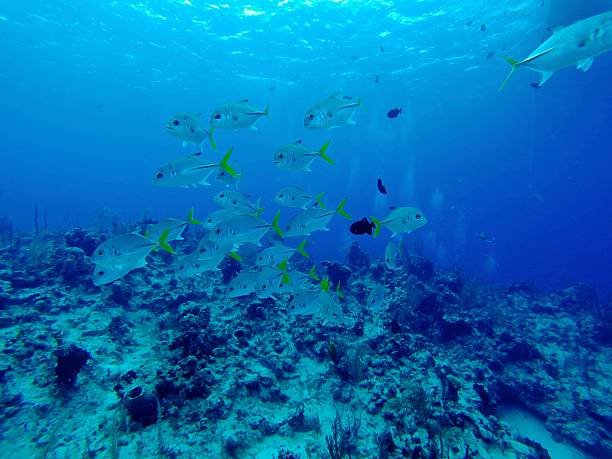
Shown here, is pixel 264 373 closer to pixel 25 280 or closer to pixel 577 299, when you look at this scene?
pixel 25 280

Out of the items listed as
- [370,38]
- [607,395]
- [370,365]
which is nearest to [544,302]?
[607,395]

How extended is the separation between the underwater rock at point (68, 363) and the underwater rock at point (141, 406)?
4.51 feet

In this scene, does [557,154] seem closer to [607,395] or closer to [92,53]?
[607,395]

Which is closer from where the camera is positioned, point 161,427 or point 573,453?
point 161,427

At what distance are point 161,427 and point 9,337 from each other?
4.18 m

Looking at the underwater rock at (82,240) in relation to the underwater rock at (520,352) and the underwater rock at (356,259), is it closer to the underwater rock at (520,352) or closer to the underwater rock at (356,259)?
the underwater rock at (356,259)

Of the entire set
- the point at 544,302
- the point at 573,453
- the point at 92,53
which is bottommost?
the point at 573,453

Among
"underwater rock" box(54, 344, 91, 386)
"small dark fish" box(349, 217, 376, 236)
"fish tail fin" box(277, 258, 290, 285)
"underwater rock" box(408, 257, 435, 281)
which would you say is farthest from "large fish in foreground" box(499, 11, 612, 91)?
"underwater rock" box(408, 257, 435, 281)

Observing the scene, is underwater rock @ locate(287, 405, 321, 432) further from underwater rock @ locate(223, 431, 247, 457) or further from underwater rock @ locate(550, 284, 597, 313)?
underwater rock @ locate(550, 284, 597, 313)

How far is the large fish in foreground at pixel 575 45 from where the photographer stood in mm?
3654

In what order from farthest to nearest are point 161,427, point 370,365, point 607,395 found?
point 607,395 → point 370,365 → point 161,427

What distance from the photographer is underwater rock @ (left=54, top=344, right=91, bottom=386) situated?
5.18 metres

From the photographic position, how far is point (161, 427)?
179 inches

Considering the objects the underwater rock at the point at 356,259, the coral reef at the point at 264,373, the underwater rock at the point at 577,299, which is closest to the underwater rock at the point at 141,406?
the coral reef at the point at 264,373
